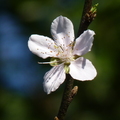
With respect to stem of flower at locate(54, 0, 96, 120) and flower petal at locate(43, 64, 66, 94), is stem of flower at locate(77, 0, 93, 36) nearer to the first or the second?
stem of flower at locate(54, 0, 96, 120)

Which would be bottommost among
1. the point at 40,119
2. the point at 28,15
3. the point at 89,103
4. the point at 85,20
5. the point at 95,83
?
the point at 40,119

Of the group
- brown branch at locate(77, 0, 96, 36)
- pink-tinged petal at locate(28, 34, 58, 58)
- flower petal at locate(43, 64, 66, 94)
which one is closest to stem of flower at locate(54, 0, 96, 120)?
brown branch at locate(77, 0, 96, 36)

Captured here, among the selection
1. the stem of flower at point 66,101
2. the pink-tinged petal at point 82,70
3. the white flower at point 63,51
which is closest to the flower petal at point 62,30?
the white flower at point 63,51

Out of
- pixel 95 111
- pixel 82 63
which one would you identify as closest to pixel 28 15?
pixel 95 111

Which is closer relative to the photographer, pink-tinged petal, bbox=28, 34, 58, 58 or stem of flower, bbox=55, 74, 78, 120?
stem of flower, bbox=55, 74, 78, 120

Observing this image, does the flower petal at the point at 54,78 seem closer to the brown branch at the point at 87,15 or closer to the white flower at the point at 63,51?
the white flower at the point at 63,51

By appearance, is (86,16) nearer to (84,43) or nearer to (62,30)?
(84,43)

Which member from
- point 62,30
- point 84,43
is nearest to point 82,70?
point 84,43
